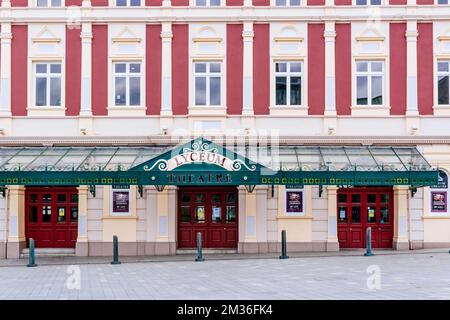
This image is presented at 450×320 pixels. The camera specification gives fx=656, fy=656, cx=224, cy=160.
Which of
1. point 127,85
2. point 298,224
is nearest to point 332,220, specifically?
point 298,224

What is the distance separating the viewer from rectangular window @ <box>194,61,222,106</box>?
24.3 meters

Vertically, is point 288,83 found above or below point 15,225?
above

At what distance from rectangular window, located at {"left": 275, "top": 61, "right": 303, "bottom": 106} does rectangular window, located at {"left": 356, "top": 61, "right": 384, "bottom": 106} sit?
85.2 inches

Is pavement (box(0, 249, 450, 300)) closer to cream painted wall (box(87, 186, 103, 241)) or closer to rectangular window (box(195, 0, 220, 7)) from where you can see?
cream painted wall (box(87, 186, 103, 241))

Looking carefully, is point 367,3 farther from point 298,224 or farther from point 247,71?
point 298,224

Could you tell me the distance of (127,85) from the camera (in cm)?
2428

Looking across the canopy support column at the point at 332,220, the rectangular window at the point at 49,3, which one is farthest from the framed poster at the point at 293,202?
the rectangular window at the point at 49,3

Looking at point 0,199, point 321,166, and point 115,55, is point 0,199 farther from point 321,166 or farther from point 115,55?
point 321,166

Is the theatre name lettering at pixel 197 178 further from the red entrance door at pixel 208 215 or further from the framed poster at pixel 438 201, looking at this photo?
the framed poster at pixel 438 201

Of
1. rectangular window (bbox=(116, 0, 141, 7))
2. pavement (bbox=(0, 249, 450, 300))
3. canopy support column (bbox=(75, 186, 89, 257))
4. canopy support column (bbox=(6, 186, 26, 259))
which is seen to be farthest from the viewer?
rectangular window (bbox=(116, 0, 141, 7))

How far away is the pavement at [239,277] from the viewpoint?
1349 centimetres

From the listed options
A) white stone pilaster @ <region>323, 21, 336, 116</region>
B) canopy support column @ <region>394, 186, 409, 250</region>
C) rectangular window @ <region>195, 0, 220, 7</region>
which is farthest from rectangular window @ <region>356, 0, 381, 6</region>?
canopy support column @ <region>394, 186, 409, 250</region>

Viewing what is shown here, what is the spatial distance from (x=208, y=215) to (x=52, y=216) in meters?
5.81

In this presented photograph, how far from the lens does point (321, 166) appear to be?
21.8m
